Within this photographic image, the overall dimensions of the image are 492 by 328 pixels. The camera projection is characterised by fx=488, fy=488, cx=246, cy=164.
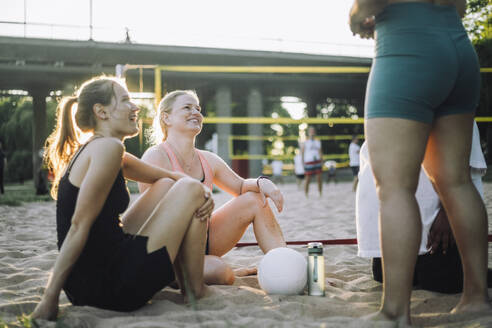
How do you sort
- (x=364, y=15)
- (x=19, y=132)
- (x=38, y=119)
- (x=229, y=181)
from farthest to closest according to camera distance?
1. (x=19, y=132)
2. (x=38, y=119)
3. (x=229, y=181)
4. (x=364, y=15)

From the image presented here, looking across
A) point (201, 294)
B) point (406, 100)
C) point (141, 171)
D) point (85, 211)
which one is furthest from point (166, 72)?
point (406, 100)

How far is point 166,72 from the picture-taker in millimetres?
17000

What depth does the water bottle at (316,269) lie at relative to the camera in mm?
2127

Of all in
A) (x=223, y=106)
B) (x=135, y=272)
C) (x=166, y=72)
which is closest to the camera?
(x=135, y=272)

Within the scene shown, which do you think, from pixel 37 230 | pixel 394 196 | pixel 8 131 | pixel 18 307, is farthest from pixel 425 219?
pixel 8 131

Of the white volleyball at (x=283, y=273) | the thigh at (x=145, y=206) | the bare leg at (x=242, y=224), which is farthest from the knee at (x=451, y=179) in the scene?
the thigh at (x=145, y=206)

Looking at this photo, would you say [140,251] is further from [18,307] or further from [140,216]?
[18,307]

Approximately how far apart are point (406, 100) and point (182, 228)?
94cm

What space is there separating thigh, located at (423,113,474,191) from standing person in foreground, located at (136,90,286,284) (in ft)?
3.16

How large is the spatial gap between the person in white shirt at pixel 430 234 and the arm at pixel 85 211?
45.7 inches

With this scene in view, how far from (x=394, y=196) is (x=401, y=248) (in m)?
0.17

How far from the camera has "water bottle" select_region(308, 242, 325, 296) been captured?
2.13 meters

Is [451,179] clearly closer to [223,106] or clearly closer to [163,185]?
[163,185]

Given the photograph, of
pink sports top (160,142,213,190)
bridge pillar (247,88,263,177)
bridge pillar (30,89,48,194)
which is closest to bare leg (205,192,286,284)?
pink sports top (160,142,213,190)
